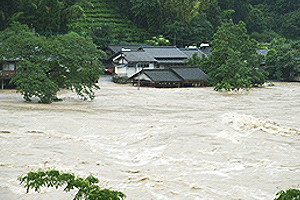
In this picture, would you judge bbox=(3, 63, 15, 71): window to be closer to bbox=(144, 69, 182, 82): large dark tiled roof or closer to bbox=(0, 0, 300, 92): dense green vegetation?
bbox=(0, 0, 300, 92): dense green vegetation

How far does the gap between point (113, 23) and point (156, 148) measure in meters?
45.9

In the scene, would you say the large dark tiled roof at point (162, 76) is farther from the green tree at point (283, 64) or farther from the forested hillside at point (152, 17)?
the green tree at point (283, 64)

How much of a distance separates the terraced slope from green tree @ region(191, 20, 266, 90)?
17.5 metres

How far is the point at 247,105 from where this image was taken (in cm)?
2381

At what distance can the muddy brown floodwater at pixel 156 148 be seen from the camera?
377 inches

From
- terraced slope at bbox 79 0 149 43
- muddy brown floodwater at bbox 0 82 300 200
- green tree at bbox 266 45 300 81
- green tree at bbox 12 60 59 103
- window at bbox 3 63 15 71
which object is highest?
terraced slope at bbox 79 0 149 43

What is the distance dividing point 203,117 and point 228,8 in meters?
49.7

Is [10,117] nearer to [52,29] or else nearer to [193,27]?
[52,29]

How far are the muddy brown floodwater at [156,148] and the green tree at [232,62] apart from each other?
8530 mm

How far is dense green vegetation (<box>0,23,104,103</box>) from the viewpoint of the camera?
2056cm

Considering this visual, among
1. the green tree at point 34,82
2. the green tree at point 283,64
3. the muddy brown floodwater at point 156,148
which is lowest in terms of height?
the muddy brown floodwater at point 156,148

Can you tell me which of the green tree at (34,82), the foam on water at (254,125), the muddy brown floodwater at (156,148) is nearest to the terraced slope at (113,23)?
the green tree at (34,82)

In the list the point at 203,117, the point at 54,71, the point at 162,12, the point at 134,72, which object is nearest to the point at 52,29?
the point at 134,72

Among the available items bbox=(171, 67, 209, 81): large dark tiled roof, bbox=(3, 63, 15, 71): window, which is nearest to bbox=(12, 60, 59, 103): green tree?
bbox=(3, 63, 15, 71): window
